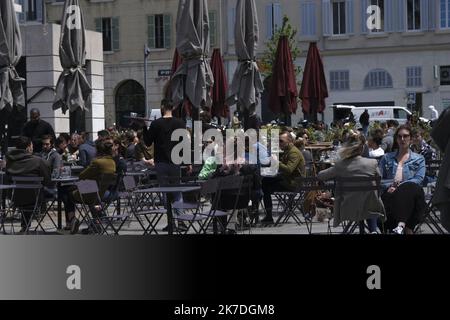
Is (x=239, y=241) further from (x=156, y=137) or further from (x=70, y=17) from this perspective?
(x=70, y=17)

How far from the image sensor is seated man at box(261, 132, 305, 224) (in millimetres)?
10812

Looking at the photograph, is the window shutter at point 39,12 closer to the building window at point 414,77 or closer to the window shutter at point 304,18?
the window shutter at point 304,18

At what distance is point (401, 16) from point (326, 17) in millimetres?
3534

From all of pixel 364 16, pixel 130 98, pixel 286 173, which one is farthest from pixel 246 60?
pixel 130 98

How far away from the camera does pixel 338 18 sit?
129 feet

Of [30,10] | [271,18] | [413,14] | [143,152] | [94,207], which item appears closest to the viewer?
[94,207]

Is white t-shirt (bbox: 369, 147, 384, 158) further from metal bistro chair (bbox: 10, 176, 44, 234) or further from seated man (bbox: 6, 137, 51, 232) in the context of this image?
metal bistro chair (bbox: 10, 176, 44, 234)

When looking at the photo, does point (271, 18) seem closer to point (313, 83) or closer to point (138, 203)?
point (313, 83)

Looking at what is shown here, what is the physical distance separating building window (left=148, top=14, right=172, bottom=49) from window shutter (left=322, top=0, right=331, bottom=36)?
770 cm

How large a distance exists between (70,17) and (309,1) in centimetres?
2657

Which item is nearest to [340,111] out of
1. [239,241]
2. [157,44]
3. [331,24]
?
[331,24]

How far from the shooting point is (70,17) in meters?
14.3

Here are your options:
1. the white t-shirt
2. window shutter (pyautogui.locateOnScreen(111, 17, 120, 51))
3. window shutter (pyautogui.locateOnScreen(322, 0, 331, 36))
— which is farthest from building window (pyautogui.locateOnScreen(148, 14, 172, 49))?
the white t-shirt

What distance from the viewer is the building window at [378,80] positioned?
126ft
